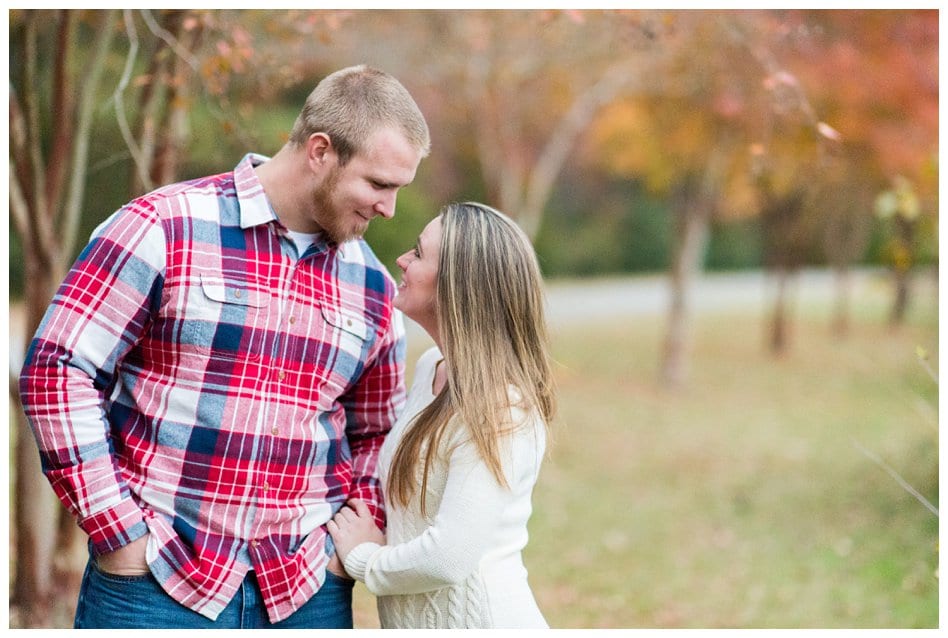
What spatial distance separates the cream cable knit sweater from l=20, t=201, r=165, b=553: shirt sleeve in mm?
571

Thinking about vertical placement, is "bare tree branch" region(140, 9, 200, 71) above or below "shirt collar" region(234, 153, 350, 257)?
above

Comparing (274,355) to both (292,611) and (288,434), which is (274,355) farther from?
(292,611)

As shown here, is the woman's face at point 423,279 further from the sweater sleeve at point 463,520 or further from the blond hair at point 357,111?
the sweater sleeve at point 463,520

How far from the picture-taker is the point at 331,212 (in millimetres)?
2285

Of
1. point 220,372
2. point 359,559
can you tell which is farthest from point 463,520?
point 220,372

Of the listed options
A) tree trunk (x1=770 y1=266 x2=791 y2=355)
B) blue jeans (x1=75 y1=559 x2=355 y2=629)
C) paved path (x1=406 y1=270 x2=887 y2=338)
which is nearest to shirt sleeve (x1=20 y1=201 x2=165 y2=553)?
blue jeans (x1=75 y1=559 x2=355 y2=629)

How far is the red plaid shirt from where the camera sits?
2.10m

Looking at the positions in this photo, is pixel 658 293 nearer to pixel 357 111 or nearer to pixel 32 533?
pixel 32 533

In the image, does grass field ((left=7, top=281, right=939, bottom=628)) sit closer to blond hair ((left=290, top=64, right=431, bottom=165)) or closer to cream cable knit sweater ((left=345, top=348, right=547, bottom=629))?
cream cable knit sweater ((left=345, top=348, right=547, bottom=629))

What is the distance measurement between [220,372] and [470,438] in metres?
0.57

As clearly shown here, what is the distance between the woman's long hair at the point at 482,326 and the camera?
2.21 m

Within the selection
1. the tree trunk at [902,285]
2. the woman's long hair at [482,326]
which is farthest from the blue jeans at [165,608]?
the tree trunk at [902,285]

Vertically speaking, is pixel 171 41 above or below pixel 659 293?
above

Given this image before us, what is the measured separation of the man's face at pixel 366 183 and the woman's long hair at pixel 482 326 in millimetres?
135
